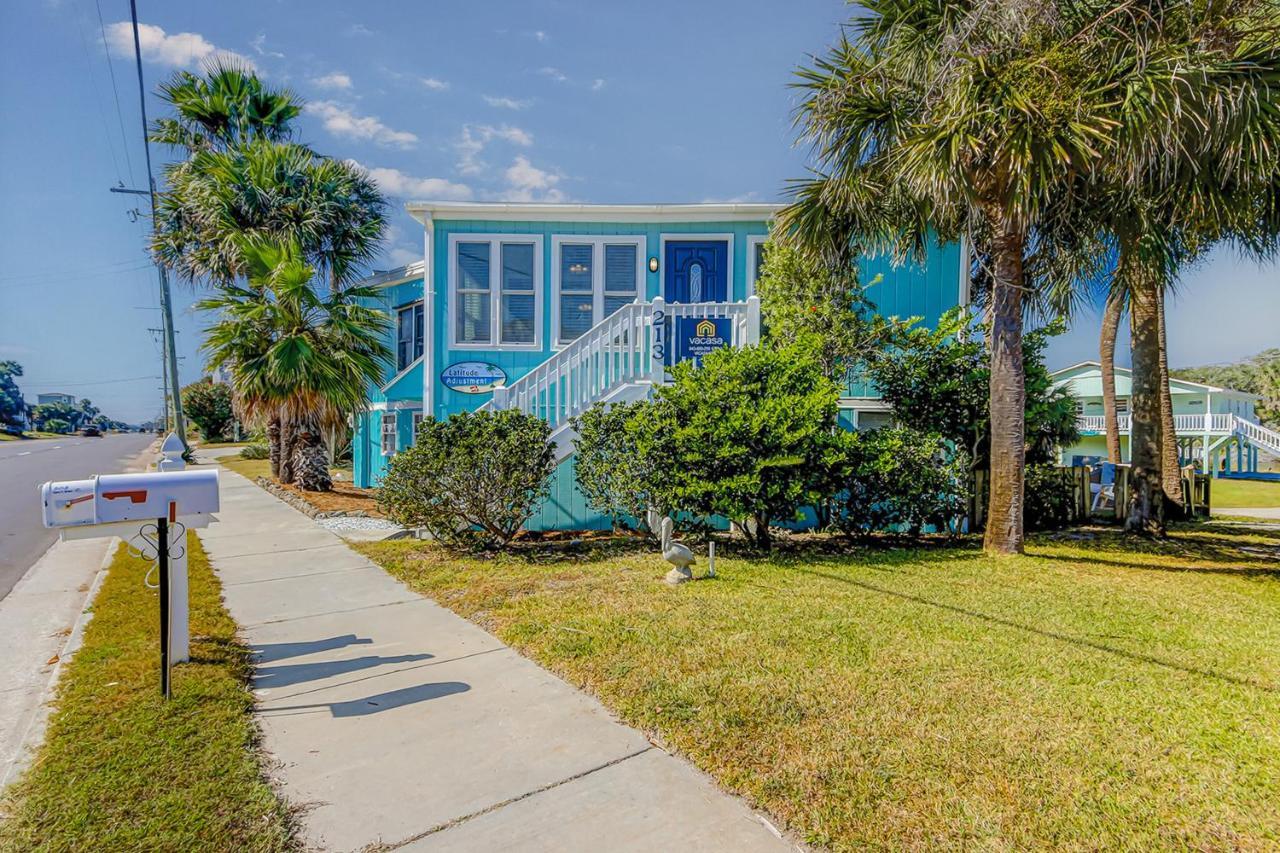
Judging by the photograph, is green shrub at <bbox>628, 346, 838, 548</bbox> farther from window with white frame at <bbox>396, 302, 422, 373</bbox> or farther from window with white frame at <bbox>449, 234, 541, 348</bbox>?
window with white frame at <bbox>396, 302, 422, 373</bbox>

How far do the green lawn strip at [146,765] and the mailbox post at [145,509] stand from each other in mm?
289

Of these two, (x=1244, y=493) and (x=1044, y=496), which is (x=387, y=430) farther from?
(x=1244, y=493)

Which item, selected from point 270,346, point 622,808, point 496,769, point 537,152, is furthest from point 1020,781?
point 537,152

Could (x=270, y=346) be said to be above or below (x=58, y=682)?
above

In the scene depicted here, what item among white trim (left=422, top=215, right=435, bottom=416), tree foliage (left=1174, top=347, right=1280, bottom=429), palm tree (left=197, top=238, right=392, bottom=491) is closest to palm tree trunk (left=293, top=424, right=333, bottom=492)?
palm tree (left=197, top=238, right=392, bottom=491)

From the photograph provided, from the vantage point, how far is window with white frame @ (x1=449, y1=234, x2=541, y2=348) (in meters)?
11.0

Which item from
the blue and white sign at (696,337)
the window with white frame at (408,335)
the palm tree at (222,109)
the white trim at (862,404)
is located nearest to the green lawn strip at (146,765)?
the blue and white sign at (696,337)

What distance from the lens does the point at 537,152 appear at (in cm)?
1409

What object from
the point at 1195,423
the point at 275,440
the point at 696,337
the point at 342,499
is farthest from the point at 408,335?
the point at 1195,423

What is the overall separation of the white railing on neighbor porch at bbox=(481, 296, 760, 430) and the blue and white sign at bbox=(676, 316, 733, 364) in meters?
0.09

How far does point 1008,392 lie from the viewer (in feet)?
25.5

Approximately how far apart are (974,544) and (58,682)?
9.22 metres

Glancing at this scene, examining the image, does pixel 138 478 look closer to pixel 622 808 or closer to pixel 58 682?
pixel 58 682

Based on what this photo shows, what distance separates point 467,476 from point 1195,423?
34.1m
